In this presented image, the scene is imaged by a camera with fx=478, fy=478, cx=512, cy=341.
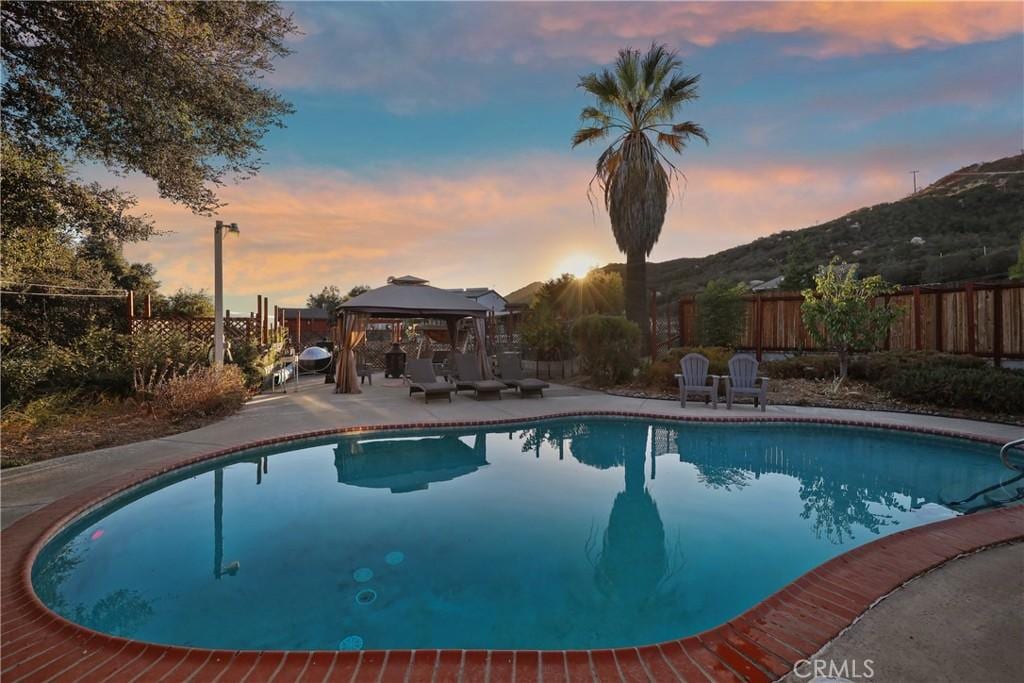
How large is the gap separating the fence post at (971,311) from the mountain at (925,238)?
15.8 meters

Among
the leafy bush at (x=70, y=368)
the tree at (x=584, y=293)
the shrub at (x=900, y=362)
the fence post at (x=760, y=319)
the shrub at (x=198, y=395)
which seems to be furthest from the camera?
the tree at (x=584, y=293)

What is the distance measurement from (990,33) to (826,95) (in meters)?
2.74

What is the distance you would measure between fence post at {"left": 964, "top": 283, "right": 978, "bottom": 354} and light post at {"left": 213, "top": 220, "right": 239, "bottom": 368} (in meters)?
16.3

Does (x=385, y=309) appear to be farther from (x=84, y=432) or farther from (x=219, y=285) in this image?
(x=84, y=432)

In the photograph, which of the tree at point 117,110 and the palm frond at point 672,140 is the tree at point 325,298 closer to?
the palm frond at point 672,140

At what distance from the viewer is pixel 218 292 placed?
10.5 metres

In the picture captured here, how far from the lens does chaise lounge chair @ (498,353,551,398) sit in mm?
10750

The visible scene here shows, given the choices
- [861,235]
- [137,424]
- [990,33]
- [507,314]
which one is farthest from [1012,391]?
[861,235]

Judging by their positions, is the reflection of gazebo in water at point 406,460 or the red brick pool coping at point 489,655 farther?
the reflection of gazebo in water at point 406,460

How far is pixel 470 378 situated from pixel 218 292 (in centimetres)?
594

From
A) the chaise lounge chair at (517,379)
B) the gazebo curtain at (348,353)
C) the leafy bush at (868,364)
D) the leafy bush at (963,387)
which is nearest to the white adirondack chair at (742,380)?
the leafy bush at (963,387)

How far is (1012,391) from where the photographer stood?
7.75m

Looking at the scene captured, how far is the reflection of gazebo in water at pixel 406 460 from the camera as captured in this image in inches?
230

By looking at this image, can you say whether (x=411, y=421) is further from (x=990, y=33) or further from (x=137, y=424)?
(x=990, y=33)
